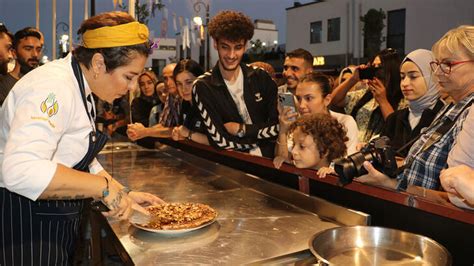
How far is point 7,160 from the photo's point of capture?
113 cm

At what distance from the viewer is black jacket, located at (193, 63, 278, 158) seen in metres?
2.47

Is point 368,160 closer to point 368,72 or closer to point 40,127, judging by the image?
point 40,127

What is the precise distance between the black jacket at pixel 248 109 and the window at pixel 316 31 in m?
15.0

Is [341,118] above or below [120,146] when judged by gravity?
above

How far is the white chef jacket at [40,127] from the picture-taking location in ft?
3.71

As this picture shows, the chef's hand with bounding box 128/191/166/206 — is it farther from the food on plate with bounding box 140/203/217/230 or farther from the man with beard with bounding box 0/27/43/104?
the man with beard with bounding box 0/27/43/104

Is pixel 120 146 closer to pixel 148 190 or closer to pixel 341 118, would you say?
pixel 148 190

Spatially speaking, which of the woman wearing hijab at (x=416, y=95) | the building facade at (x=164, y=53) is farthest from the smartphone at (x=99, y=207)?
the building facade at (x=164, y=53)

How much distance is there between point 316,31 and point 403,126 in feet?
51.3

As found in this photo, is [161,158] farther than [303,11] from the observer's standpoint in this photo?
No

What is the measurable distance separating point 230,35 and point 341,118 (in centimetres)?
81

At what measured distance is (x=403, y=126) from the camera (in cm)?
238

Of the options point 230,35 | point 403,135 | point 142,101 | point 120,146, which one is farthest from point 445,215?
point 142,101

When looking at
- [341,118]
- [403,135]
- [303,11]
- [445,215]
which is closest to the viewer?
[445,215]
